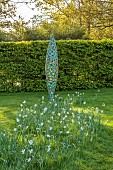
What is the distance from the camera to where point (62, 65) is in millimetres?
10836

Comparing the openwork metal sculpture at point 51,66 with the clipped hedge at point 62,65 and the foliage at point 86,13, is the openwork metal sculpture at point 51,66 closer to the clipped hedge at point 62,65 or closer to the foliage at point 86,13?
the clipped hedge at point 62,65

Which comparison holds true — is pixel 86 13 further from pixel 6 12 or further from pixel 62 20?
pixel 6 12

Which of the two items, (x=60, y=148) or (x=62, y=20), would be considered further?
(x=62, y=20)

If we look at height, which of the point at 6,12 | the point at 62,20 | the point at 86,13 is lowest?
the point at 62,20

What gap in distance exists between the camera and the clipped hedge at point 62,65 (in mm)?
10594

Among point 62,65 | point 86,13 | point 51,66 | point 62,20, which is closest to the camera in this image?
point 51,66

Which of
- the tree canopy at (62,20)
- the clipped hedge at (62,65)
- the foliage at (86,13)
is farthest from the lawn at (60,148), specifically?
the foliage at (86,13)

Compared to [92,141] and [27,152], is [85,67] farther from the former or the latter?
[27,152]

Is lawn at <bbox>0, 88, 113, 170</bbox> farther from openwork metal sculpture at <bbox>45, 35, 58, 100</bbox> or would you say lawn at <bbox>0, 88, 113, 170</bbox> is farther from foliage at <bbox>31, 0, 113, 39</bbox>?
foliage at <bbox>31, 0, 113, 39</bbox>

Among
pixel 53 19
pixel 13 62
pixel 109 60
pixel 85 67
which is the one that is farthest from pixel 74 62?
pixel 53 19

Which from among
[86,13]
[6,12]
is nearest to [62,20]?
[86,13]

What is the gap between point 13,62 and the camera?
1064 centimetres

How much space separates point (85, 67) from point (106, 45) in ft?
3.63

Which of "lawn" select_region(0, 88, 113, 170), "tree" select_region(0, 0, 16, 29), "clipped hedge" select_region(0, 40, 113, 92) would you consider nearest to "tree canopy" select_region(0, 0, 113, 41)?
"tree" select_region(0, 0, 16, 29)
